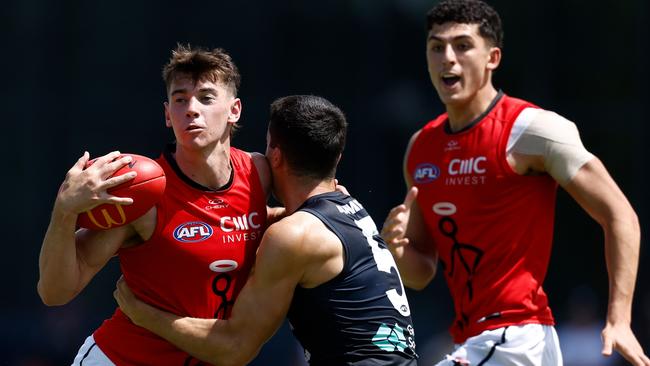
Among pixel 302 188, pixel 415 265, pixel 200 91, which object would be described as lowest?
pixel 415 265

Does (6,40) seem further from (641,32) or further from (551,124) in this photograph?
(551,124)

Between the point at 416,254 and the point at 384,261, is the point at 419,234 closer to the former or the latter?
the point at 416,254

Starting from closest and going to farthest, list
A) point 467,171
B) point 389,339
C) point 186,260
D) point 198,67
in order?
point 389,339 < point 186,260 < point 198,67 < point 467,171

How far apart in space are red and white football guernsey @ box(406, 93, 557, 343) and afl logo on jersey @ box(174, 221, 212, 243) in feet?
5.05

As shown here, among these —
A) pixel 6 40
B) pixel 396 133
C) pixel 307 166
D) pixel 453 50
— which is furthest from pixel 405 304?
pixel 6 40

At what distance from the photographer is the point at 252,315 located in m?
4.63

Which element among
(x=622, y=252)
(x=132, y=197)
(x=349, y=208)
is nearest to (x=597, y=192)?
(x=622, y=252)

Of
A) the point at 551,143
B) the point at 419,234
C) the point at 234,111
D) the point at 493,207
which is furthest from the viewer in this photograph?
the point at 419,234

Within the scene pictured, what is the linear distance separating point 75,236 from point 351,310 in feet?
4.08

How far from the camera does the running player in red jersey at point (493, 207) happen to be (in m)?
5.45

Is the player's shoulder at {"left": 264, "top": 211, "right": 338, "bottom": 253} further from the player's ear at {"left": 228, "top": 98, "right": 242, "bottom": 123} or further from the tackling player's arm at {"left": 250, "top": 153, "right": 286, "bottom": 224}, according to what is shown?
the player's ear at {"left": 228, "top": 98, "right": 242, "bottom": 123}

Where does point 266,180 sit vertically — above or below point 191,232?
above

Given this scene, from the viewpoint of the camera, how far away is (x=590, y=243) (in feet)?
43.5

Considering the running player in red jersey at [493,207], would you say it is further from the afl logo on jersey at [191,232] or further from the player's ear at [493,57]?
the afl logo on jersey at [191,232]
